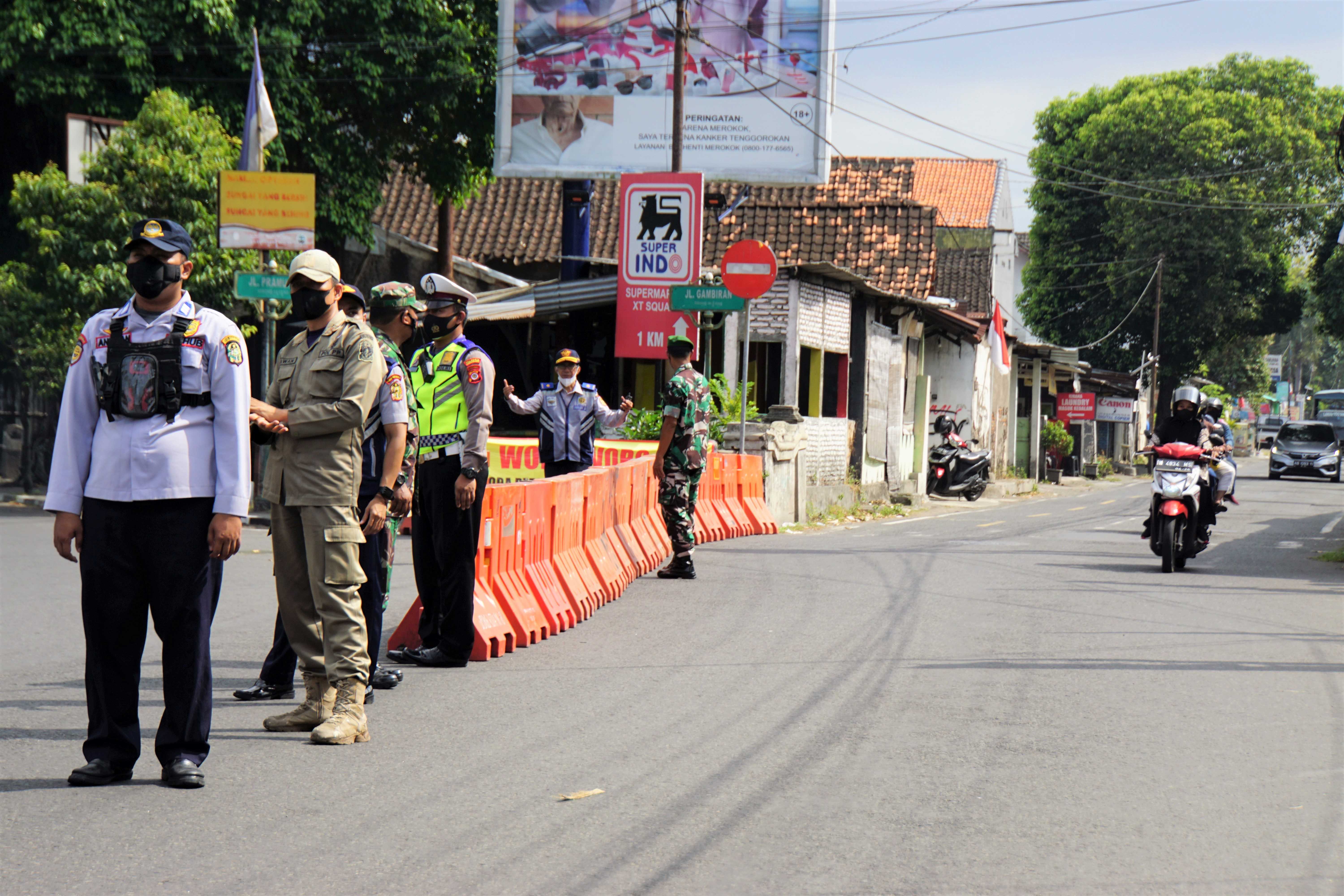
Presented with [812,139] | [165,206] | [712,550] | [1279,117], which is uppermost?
[1279,117]

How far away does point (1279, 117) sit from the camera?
56125mm

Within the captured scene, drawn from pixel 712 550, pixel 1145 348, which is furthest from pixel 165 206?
pixel 1145 348

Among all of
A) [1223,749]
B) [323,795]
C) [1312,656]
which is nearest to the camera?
[323,795]

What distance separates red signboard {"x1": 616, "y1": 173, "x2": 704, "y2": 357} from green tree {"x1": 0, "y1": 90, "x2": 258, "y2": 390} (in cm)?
523

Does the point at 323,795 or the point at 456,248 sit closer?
the point at 323,795

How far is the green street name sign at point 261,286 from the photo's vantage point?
15.8 metres

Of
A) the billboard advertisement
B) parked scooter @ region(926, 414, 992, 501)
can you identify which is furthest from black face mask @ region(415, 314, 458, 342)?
parked scooter @ region(926, 414, 992, 501)

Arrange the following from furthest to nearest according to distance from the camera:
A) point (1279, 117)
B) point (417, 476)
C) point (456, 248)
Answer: point (1279, 117)
point (456, 248)
point (417, 476)

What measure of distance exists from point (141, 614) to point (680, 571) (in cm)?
722

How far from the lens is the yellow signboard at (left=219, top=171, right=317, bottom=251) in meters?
16.9

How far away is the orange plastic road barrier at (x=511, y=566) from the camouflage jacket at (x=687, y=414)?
2.83 metres

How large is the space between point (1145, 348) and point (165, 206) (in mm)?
45783

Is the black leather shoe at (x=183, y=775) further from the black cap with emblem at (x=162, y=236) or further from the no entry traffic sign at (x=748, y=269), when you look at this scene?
the no entry traffic sign at (x=748, y=269)

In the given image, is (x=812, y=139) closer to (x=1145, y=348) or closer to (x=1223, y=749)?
(x=1223, y=749)
